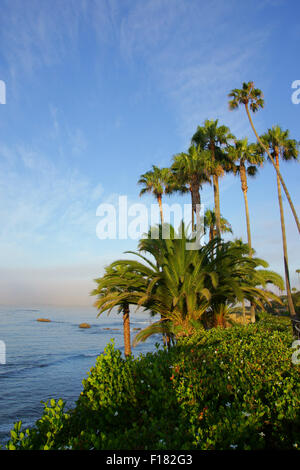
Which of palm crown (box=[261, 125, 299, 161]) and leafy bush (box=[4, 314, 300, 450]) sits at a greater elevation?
palm crown (box=[261, 125, 299, 161])

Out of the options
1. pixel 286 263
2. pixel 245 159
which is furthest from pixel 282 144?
pixel 286 263

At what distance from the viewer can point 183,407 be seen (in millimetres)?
3604

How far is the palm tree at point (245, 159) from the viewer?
28203 millimetres

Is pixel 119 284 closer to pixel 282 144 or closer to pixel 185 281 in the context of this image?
pixel 185 281

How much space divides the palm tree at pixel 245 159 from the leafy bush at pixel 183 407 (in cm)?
2398

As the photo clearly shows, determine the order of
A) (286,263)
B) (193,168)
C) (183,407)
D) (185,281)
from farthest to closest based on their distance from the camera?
(286,263)
(193,168)
(185,281)
(183,407)

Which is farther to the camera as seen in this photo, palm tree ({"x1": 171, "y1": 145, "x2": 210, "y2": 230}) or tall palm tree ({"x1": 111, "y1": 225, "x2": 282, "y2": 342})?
palm tree ({"x1": 171, "y1": 145, "x2": 210, "y2": 230})

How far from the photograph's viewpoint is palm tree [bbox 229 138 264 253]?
28203 mm

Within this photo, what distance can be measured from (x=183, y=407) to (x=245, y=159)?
1122 inches

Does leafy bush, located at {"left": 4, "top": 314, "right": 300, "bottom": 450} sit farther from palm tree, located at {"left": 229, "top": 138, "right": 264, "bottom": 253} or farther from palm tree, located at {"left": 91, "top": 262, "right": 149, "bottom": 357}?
palm tree, located at {"left": 229, "top": 138, "right": 264, "bottom": 253}

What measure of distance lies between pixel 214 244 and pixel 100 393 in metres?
10.5

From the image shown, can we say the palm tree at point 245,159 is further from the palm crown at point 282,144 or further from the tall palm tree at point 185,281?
the tall palm tree at point 185,281

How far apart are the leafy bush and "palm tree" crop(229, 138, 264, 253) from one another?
24.0m

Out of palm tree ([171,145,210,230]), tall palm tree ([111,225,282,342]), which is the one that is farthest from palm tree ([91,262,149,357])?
palm tree ([171,145,210,230])
